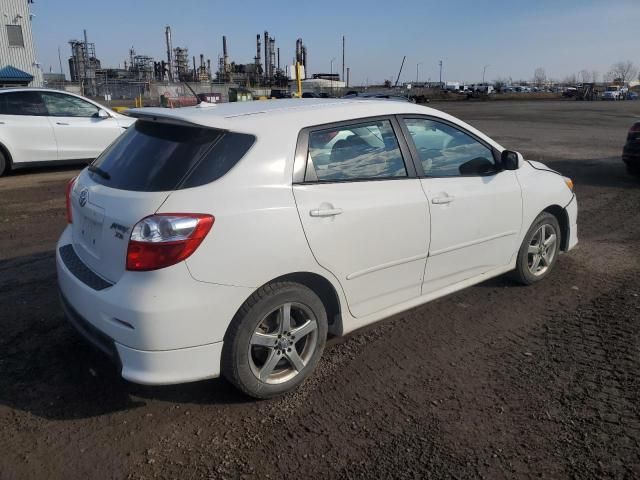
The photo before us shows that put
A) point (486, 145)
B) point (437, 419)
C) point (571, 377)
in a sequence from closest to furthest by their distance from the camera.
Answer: point (437, 419)
point (571, 377)
point (486, 145)

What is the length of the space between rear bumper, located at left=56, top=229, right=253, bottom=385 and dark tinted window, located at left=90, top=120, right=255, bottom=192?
0.51 metres

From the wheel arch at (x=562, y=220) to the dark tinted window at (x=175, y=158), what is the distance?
308 centimetres

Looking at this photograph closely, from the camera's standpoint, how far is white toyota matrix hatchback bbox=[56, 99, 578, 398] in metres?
2.70

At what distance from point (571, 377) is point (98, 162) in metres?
3.30

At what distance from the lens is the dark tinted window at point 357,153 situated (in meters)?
3.25

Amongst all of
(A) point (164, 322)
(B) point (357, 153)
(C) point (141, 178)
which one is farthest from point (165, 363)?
(B) point (357, 153)

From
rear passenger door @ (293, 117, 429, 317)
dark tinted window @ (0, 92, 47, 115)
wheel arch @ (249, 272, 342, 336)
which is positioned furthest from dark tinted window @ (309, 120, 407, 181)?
dark tinted window @ (0, 92, 47, 115)

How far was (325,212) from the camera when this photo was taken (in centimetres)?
308

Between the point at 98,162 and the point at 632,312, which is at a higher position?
the point at 98,162

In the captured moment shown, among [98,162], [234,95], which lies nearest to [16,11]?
[234,95]

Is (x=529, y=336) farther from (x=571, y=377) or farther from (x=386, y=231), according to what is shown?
(x=386, y=231)

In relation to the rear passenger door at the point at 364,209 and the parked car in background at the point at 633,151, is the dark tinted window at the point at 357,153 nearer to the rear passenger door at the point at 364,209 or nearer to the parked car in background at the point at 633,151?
the rear passenger door at the point at 364,209

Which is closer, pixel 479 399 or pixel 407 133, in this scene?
pixel 479 399

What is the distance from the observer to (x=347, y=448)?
2725 mm
